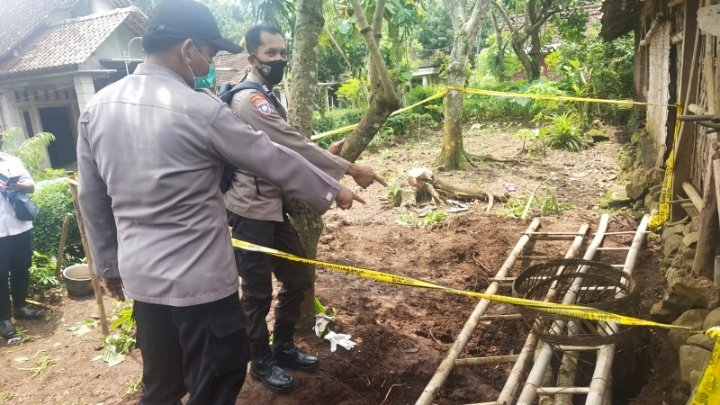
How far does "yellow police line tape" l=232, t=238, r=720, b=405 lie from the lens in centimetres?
172

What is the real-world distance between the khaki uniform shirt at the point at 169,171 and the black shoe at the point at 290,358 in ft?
4.10

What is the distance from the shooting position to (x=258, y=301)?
9.94 ft

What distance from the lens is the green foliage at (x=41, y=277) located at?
5.38 m

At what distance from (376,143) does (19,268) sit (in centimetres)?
1086

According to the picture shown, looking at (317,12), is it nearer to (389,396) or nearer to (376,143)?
(389,396)

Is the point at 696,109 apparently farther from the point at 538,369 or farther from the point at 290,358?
the point at 290,358

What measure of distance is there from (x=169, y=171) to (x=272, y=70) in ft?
4.41

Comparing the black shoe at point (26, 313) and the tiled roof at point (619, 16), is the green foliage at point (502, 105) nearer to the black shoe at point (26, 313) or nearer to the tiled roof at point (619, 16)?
the tiled roof at point (619, 16)


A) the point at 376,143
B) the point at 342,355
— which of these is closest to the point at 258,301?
the point at 342,355

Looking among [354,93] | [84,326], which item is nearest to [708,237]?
[84,326]

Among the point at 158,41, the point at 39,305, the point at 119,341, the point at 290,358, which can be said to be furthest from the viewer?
the point at 39,305

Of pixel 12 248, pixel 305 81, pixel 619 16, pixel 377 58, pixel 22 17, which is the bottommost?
pixel 12 248

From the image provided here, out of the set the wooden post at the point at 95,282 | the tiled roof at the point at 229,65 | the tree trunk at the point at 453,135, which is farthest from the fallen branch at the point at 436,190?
the tiled roof at the point at 229,65

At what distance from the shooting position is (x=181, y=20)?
202 cm
